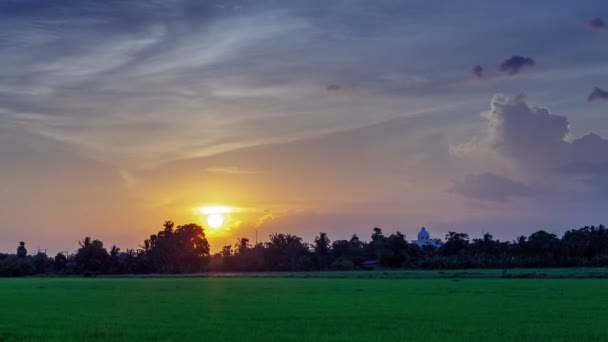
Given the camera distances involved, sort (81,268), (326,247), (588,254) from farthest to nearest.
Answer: (326,247) → (81,268) → (588,254)

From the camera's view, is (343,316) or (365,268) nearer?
(343,316)

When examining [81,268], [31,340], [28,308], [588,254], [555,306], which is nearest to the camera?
[31,340]

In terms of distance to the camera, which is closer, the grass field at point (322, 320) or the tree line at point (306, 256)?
the grass field at point (322, 320)

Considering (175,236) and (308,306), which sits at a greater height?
(175,236)

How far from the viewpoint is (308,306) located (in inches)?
1412

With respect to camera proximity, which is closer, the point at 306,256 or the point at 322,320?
the point at 322,320

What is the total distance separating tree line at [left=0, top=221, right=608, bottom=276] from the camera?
5118 inches

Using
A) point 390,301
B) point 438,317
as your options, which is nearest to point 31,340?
point 438,317

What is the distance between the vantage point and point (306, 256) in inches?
5901

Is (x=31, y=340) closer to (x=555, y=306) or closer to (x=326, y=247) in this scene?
(x=555, y=306)

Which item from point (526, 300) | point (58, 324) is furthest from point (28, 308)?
point (526, 300)

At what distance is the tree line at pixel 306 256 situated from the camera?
427 ft

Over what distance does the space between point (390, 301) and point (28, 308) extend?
698 inches

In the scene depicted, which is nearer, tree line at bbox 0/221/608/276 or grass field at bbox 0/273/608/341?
grass field at bbox 0/273/608/341
